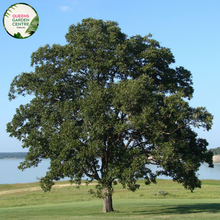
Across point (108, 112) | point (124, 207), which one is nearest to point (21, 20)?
point (108, 112)

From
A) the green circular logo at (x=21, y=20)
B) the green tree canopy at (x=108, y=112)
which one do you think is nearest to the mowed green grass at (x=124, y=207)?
the green tree canopy at (x=108, y=112)

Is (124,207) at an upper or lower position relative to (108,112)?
lower

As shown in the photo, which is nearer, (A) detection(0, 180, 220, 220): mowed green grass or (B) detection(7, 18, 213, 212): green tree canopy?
(B) detection(7, 18, 213, 212): green tree canopy

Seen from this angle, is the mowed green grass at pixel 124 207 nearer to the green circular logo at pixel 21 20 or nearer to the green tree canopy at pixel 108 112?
the green tree canopy at pixel 108 112

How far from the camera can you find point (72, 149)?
18766mm

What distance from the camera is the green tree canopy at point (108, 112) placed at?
59.4 feet

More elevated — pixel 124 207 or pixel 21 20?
pixel 21 20

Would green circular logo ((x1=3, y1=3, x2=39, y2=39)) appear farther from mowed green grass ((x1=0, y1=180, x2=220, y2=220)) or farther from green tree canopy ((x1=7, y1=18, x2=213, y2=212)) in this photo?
mowed green grass ((x1=0, y1=180, x2=220, y2=220))

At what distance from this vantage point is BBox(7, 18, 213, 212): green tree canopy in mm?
18094

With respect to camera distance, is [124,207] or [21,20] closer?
[21,20]

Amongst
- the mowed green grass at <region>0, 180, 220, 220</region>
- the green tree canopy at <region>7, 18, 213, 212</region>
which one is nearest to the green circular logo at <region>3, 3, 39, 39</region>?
the green tree canopy at <region>7, 18, 213, 212</region>

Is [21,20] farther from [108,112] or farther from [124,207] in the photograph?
[124,207]

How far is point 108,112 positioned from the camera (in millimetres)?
18812

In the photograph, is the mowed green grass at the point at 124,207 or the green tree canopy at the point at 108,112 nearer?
the green tree canopy at the point at 108,112
